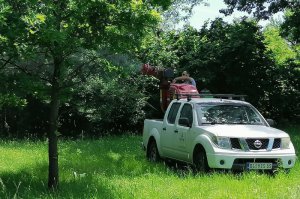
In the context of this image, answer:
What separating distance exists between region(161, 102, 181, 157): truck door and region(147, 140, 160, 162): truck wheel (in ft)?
2.04

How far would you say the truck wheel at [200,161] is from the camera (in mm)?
10344

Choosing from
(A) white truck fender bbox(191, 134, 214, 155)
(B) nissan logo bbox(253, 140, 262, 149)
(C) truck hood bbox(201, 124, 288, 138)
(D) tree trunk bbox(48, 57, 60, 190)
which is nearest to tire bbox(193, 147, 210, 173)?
(A) white truck fender bbox(191, 134, 214, 155)

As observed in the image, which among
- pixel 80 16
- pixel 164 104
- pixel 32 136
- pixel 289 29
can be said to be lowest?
pixel 32 136

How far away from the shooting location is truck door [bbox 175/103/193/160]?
1141 centimetres

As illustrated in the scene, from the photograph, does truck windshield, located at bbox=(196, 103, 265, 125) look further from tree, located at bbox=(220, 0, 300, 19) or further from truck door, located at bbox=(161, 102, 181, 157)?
tree, located at bbox=(220, 0, 300, 19)

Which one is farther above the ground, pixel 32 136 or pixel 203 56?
pixel 203 56

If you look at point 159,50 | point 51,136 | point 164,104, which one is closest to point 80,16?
point 51,136

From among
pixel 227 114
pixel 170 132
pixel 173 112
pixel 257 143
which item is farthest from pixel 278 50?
pixel 257 143

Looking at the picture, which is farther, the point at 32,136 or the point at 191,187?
the point at 32,136

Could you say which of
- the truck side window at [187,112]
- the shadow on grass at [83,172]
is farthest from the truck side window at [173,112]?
the shadow on grass at [83,172]

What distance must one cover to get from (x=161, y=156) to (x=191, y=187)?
4.36m

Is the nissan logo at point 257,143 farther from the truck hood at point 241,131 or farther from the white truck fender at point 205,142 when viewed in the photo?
the white truck fender at point 205,142

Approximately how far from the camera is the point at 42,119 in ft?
74.6

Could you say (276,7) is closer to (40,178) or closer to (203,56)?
(203,56)
